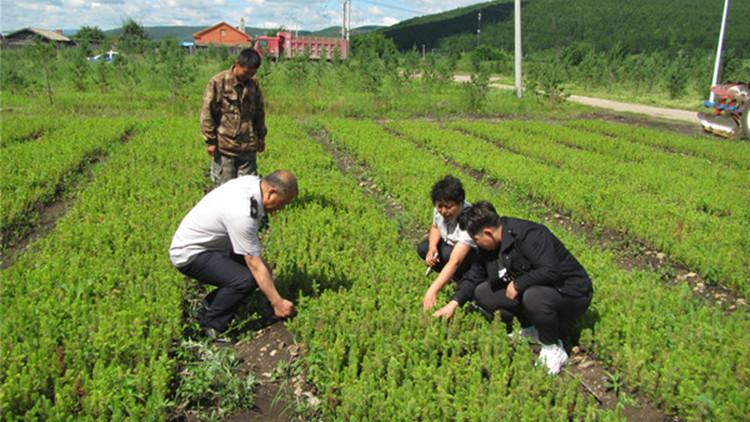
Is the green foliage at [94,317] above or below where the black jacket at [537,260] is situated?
below

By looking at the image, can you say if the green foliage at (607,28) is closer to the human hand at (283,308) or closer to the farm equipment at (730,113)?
the farm equipment at (730,113)

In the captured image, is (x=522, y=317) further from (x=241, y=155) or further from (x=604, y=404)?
(x=241, y=155)

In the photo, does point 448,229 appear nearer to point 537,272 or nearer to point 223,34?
point 537,272

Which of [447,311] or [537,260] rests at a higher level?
[537,260]

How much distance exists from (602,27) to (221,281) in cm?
9149

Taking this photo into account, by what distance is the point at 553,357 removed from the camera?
4090mm

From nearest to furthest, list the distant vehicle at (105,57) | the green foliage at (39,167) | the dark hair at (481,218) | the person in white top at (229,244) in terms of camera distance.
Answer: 1. the dark hair at (481,218)
2. the person in white top at (229,244)
3. the green foliage at (39,167)
4. the distant vehicle at (105,57)

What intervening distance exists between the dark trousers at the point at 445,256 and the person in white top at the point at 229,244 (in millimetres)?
1524

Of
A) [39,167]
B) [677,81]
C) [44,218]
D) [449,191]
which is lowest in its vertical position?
[44,218]

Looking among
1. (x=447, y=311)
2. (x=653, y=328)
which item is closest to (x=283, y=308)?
(x=447, y=311)

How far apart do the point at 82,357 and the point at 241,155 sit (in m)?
3.79

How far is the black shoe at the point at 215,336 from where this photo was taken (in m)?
4.36

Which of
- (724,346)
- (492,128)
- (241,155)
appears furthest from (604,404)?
(492,128)

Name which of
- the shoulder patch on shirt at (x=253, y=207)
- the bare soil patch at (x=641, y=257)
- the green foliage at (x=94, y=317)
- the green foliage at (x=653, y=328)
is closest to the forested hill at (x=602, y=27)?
the bare soil patch at (x=641, y=257)
